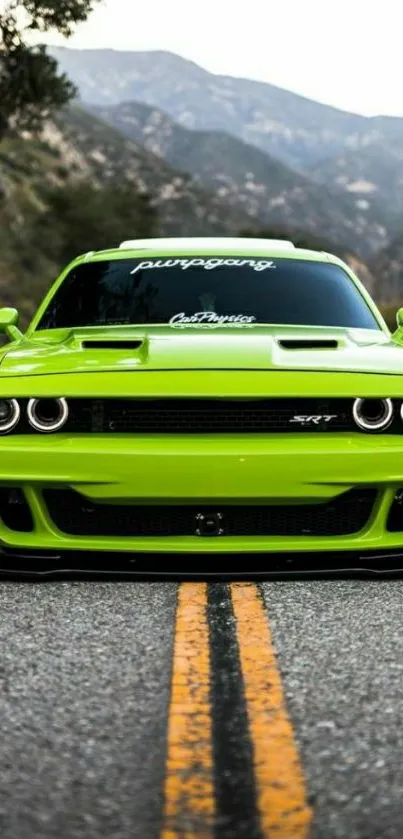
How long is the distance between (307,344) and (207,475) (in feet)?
3.02

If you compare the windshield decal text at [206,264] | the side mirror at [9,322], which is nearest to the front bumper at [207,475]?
the side mirror at [9,322]

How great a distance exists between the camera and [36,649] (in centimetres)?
413

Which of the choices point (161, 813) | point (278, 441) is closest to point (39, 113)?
point (278, 441)

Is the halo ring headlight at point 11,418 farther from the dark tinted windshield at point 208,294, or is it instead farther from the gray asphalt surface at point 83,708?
the dark tinted windshield at point 208,294

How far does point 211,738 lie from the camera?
10.6 ft

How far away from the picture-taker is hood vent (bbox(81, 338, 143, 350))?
17.9ft

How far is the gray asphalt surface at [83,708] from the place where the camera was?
274 centimetres

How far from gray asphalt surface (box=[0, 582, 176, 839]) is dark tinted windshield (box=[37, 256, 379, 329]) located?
180 cm

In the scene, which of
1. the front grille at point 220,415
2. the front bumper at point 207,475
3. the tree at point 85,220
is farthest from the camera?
the tree at point 85,220

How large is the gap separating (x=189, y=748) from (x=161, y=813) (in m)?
0.43

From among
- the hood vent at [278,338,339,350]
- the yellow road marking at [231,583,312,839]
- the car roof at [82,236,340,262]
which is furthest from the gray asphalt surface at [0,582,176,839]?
the car roof at [82,236,340,262]

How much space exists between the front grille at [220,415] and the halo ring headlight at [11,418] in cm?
28

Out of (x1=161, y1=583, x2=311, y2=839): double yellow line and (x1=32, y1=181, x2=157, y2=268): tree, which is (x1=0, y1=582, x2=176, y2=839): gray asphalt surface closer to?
(x1=161, y1=583, x2=311, y2=839): double yellow line

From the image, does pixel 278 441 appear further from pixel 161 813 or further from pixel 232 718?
pixel 161 813
